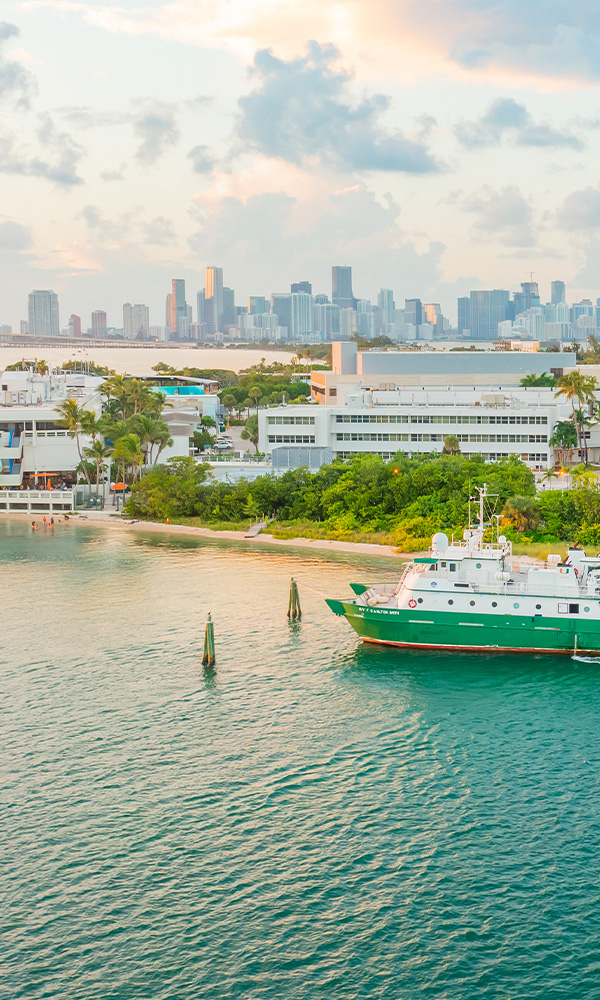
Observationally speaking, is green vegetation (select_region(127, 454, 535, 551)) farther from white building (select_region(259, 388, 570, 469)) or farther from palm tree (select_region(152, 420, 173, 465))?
white building (select_region(259, 388, 570, 469))

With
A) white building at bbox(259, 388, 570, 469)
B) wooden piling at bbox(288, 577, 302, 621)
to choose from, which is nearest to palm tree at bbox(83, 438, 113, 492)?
white building at bbox(259, 388, 570, 469)

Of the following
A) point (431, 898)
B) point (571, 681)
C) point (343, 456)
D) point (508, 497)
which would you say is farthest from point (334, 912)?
point (343, 456)

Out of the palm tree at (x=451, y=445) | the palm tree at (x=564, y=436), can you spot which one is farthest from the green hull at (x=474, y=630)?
the palm tree at (x=564, y=436)

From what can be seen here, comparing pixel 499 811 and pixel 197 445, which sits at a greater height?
pixel 197 445

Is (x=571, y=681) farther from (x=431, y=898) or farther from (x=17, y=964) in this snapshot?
(x=17, y=964)

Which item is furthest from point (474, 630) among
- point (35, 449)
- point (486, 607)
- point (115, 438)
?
point (35, 449)

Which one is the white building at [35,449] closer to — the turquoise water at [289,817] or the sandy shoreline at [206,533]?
the sandy shoreline at [206,533]
